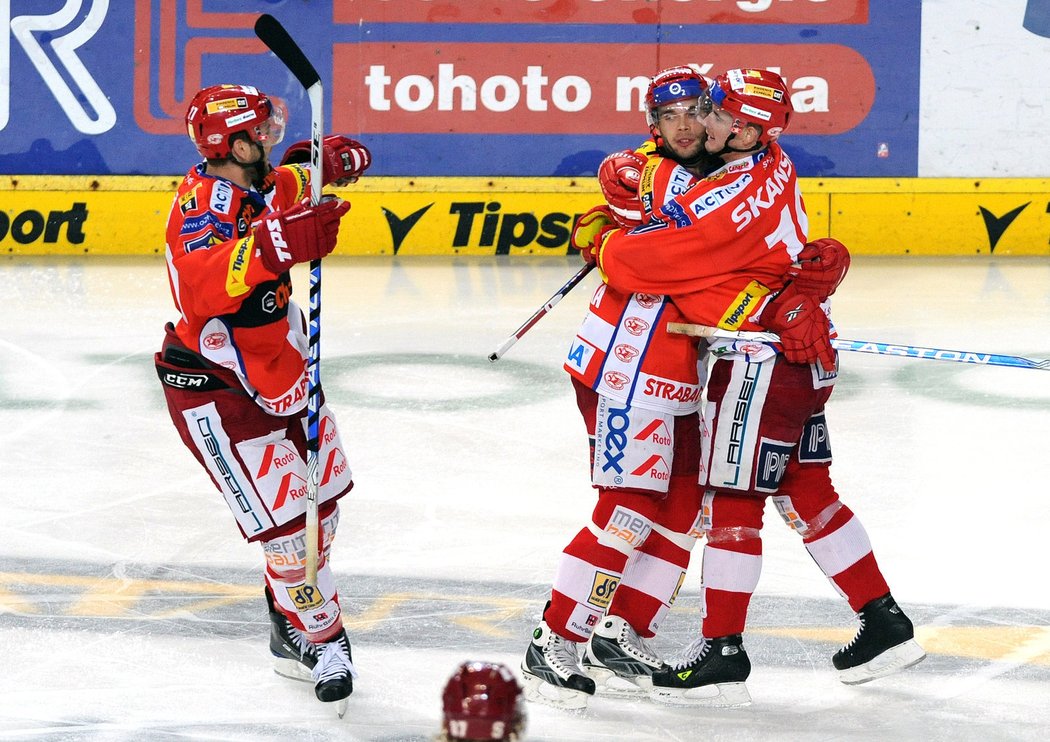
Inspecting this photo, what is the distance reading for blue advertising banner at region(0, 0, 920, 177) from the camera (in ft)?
32.4

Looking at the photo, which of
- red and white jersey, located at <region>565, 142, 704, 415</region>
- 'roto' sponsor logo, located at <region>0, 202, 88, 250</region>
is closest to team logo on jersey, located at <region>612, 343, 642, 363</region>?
red and white jersey, located at <region>565, 142, 704, 415</region>

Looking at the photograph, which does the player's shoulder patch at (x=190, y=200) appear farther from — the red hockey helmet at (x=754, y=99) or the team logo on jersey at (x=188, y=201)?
the red hockey helmet at (x=754, y=99)

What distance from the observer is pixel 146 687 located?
134 inches

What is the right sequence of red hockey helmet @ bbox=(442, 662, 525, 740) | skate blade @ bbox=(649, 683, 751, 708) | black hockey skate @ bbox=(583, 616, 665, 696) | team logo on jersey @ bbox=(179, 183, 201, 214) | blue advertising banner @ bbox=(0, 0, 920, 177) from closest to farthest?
red hockey helmet @ bbox=(442, 662, 525, 740) < team logo on jersey @ bbox=(179, 183, 201, 214) < skate blade @ bbox=(649, 683, 751, 708) < black hockey skate @ bbox=(583, 616, 665, 696) < blue advertising banner @ bbox=(0, 0, 920, 177)

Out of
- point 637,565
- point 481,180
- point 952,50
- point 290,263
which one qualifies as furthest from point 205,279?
point 952,50

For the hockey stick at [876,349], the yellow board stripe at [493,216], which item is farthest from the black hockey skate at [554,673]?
the yellow board stripe at [493,216]

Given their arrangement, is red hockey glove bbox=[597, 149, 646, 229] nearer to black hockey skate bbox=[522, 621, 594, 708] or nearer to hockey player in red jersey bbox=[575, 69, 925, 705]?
hockey player in red jersey bbox=[575, 69, 925, 705]

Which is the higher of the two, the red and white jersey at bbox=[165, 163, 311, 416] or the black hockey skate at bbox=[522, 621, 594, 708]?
the red and white jersey at bbox=[165, 163, 311, 416]

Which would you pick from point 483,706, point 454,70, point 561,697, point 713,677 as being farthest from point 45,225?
point 483,706

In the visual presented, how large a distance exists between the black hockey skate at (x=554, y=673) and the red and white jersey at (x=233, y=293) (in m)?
0.74

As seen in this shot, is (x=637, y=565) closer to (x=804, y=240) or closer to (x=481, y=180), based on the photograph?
(x=804, y=240)

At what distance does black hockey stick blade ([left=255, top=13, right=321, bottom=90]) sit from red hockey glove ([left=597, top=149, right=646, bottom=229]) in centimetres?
67

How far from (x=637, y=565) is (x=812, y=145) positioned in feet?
22.6

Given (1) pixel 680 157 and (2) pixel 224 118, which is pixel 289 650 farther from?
(1) pixel 680 157
